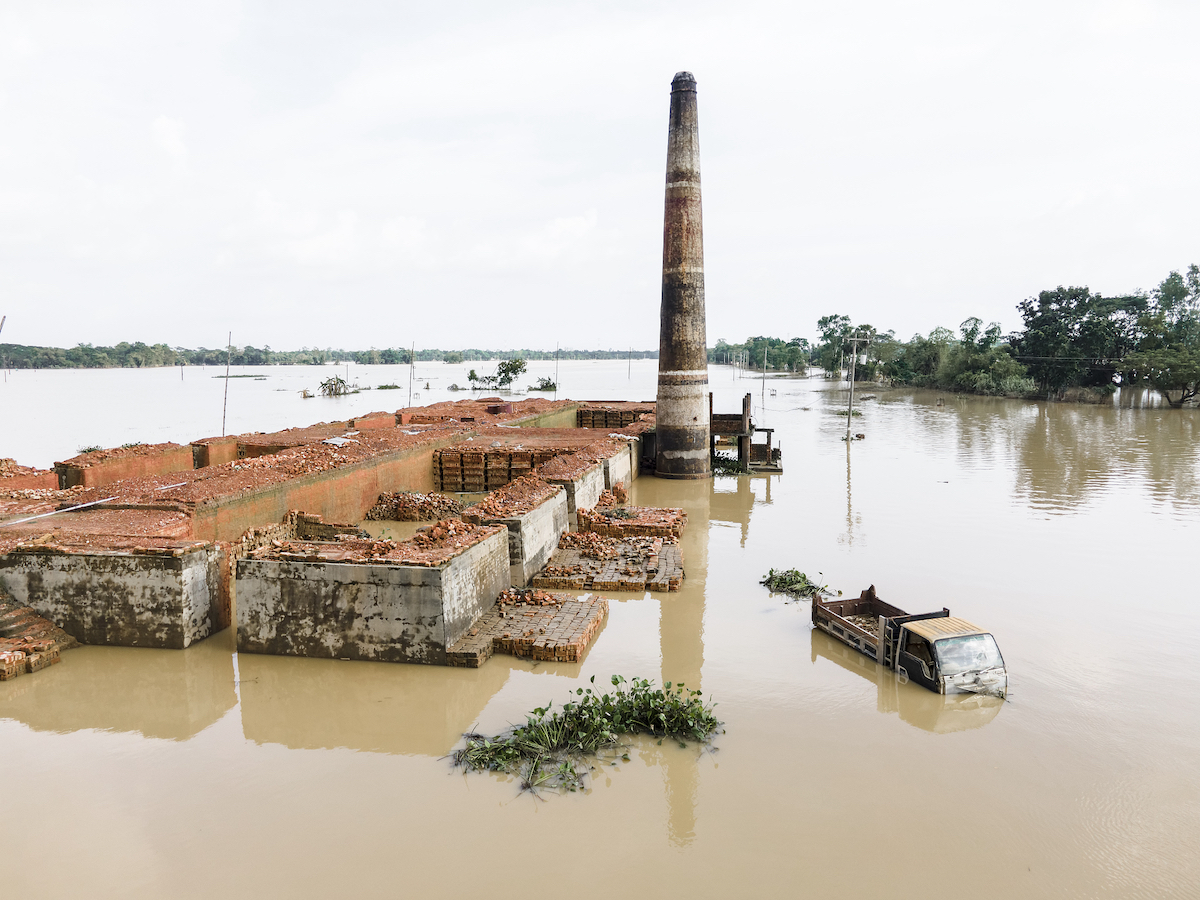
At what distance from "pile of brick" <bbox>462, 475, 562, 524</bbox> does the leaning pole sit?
7.40 metres

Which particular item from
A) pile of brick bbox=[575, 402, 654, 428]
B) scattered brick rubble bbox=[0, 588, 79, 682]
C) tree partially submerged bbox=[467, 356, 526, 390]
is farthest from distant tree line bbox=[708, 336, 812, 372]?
scattered brick rubble bbox=[0, 588, 79, 682]

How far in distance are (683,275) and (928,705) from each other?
45.5ft

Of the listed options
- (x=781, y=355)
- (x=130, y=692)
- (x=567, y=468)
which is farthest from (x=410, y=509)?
(x=781, y=355)

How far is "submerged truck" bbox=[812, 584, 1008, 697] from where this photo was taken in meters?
7.38

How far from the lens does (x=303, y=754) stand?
6449mm

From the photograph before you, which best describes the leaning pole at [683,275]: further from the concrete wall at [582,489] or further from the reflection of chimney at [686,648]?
the concrete wall at [582,489]

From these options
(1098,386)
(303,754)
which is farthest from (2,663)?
(1098,386)

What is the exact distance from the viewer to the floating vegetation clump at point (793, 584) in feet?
35.6

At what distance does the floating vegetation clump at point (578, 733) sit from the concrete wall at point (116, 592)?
4.15 meters

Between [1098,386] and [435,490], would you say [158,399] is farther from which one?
[1098,386]

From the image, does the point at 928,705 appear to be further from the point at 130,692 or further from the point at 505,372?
the point at 505,372

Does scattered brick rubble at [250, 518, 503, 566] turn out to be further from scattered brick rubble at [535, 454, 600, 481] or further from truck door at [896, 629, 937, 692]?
truck door at [896, 629, 937, 692]

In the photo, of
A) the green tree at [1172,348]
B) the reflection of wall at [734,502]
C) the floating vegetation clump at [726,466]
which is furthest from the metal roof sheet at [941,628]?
the green tree at [1172,348]

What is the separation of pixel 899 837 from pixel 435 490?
581 inches
